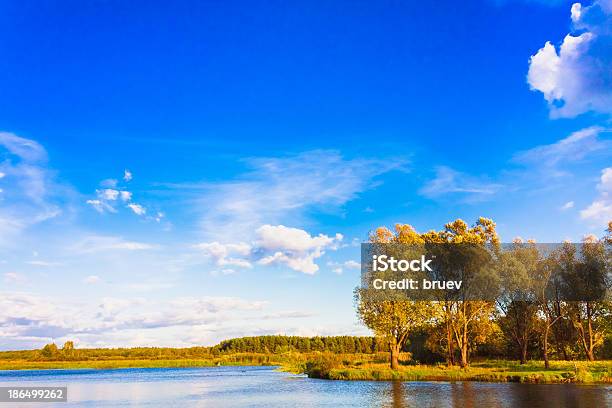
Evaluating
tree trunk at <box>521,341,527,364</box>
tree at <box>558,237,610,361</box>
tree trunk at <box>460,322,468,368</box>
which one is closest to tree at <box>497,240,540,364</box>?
tree trunk at <box>521,341,527,364</box>

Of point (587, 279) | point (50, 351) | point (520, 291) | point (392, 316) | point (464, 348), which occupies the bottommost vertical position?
point (50, 351)

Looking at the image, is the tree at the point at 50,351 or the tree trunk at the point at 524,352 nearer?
the tree trunk at the point at 524,352

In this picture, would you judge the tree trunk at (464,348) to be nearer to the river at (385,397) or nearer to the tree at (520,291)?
the tree at (520,291)

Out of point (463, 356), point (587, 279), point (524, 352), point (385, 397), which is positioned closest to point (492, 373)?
point (463, 356)

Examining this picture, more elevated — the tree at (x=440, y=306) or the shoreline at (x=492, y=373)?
the tree at (x=440, y=306)

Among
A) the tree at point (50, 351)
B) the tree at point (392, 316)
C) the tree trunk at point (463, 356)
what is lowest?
the tree at point (50, 351)

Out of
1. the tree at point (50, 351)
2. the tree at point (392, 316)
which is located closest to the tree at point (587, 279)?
the tree at point (392, 316)

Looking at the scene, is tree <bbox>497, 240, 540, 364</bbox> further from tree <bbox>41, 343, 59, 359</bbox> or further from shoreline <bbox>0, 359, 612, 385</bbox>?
tree <bbox>41, 343, 59, 359</bbox>

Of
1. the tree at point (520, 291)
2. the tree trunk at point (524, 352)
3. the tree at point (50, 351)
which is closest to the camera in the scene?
the tree at point (520, 291)

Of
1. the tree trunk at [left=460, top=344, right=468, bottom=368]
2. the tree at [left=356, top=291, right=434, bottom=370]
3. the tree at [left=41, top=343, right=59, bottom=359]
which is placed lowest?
the tree at [left=41, top=343, right=59, bottom=359]

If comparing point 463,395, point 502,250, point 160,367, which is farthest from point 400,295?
point 160,367

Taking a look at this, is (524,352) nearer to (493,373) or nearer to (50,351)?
(493,373)

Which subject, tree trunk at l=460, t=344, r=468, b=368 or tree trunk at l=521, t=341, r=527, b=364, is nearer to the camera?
tree trunk at l=460, t=344, r=468, b=368

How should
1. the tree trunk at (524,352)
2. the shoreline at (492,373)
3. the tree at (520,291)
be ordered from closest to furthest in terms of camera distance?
the shoreline at (492,373)
the tree at (520,291)
the tree trunk at (524,352)
